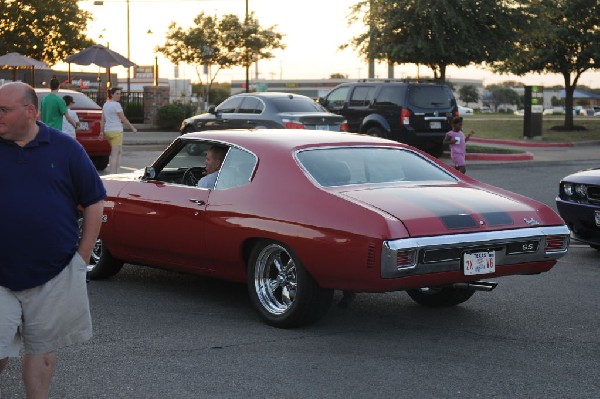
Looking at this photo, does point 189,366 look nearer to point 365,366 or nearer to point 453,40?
point 365,366

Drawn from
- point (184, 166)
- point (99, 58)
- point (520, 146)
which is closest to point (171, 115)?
point (99, 58)

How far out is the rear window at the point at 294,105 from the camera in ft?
73.2

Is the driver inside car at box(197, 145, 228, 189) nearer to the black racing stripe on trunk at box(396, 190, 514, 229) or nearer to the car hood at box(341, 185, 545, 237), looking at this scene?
the car hood at box(341, 185, 545, 237)

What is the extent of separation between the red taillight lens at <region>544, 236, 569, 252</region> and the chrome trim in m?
0.01

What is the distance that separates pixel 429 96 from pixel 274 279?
18.2m

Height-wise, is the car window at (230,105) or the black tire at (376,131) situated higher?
the car window at (230,105)

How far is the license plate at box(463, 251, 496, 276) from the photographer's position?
7.11m

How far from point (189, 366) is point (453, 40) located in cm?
2326

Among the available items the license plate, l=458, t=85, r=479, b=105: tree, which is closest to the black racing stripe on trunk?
the license plate

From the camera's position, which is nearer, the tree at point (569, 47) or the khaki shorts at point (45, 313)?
the khaki shorts at point (45, 313)

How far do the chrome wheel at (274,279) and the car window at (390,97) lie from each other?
58.0 ft

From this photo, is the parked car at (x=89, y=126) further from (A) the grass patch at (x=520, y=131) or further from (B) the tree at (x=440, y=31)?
(A) the grass patch at (x=520, y=131)

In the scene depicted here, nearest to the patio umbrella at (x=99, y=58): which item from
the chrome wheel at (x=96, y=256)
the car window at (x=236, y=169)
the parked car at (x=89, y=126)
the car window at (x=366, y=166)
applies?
the parked car at (x=89, y=126)

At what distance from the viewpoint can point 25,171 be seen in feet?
15.5
